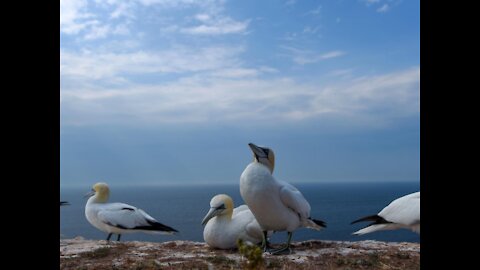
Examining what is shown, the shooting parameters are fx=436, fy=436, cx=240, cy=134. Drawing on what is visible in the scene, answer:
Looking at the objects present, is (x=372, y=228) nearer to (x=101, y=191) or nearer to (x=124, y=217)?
(x=124, y=217)

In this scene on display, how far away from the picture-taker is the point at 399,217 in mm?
6758

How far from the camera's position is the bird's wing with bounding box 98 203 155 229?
852 cm

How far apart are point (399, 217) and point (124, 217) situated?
16.7ft

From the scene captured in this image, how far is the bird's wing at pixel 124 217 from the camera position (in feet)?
28.0

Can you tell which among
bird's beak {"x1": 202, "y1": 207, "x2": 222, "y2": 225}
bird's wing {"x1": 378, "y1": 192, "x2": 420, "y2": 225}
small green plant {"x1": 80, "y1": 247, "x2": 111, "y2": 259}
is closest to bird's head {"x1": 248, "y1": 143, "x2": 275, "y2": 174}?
bird's beak {"x1": 202, "y1": 207, "x2": 222, "y2": 225}

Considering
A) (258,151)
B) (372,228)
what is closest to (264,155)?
(258,151)

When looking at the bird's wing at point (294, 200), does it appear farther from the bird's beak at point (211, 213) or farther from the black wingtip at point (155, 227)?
the black wingtip at point (155, 227)

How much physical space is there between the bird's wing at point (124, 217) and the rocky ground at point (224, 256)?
1.56ft
